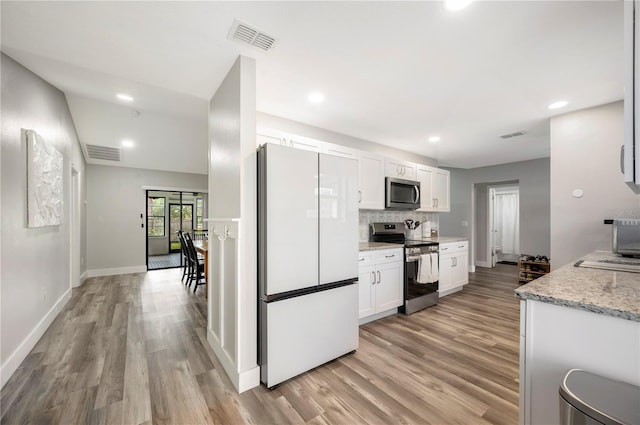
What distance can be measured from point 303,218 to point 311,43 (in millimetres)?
1284

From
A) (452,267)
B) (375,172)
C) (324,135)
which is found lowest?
(452,267)

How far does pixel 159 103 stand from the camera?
9.87 ft

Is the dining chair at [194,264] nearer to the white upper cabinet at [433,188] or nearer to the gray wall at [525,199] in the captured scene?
the white upper cabinet at [433,188]

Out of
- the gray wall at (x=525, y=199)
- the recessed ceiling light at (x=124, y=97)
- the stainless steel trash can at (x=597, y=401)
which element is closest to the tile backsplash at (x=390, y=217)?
the gray wall at (x=525, y=199)

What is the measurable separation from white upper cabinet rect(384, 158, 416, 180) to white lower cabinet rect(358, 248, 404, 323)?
1.27m

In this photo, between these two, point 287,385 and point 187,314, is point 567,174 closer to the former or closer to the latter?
point 287,385

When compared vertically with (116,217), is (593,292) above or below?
below

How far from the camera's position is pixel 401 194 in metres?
4.06

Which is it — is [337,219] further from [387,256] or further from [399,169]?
[399,169]

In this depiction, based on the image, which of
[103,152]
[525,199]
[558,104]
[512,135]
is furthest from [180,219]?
[525,199]

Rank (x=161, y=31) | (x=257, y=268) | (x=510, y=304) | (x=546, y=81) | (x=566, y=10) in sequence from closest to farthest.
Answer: (x=566, y=10), (x=161, y=31), (x=257, y=268), (x=546, y=81), (x=510, y=304)

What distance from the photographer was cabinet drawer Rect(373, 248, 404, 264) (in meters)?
3.14

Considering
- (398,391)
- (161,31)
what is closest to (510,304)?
(398,391)

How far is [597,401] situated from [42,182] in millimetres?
4150
